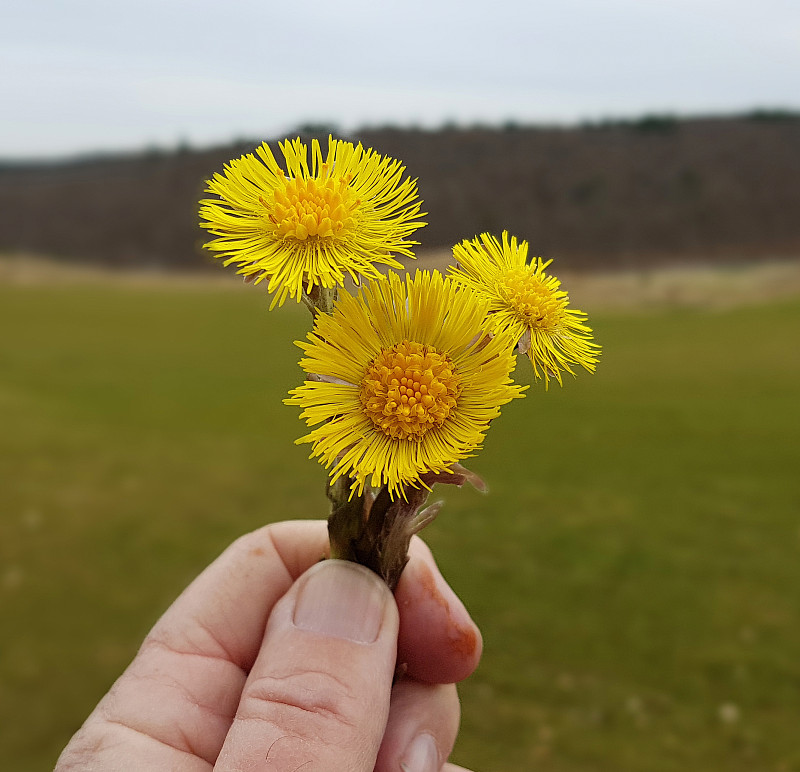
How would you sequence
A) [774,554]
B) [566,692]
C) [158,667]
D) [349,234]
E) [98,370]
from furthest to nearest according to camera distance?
[98,370] < [774,554] < [566,692] < [158,667] < [349,234]

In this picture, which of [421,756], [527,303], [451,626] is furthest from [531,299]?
[421,756]

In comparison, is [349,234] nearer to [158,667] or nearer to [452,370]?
[452,370]

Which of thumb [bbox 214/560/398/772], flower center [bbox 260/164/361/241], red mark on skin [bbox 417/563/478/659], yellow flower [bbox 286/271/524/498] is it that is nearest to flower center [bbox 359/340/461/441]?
yellow flower [bbox 286/271/524/498]

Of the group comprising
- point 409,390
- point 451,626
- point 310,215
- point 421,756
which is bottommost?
point 421,756

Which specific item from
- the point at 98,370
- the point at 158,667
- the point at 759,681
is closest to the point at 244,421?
the point at 98,370

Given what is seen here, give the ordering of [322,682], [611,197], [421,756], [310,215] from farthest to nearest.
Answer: [611,197] < [421,756] < [322,682] < [310,215]

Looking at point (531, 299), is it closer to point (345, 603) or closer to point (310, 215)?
point (310, 215)

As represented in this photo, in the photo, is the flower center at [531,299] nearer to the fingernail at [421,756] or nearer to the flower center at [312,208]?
the flower center at [312,208]

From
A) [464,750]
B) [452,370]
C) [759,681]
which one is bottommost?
[464,750]
